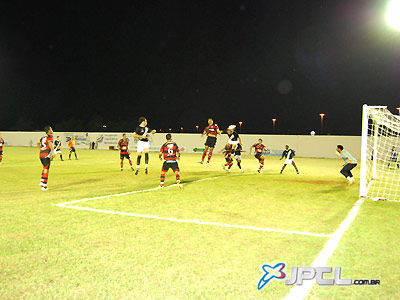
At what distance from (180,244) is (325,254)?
7.50 feet

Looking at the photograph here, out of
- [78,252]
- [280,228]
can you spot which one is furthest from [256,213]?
[78,252]

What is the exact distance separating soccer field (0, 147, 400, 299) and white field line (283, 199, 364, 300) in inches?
2.4

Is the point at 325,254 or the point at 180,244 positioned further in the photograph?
the point at 180,244

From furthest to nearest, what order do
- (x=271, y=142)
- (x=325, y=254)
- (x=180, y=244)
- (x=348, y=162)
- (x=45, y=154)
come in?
(x=271, y=142)
(x=348, y=162)
(x=45, y=154)
(x=180, y=244)
(x=325, y=254)

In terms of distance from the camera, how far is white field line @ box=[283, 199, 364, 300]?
3.67 meters

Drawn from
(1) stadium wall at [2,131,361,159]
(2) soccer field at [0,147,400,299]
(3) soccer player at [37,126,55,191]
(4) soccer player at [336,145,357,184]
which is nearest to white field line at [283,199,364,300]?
(2) soccer field at [0,147,400,299]

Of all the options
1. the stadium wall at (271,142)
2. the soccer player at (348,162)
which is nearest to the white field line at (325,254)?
the soccer player at (348,162)

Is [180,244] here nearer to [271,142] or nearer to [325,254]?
[325,254]

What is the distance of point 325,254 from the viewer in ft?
16.1

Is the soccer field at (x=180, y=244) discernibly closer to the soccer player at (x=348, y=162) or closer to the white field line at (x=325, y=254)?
the white field line at (x=325, y=254)

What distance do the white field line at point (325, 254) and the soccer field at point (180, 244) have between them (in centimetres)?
6

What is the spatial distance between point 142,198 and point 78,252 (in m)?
4.57

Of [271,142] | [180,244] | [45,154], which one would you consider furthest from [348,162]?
[271,142]

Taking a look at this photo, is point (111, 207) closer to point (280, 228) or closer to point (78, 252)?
point (78, 252)
